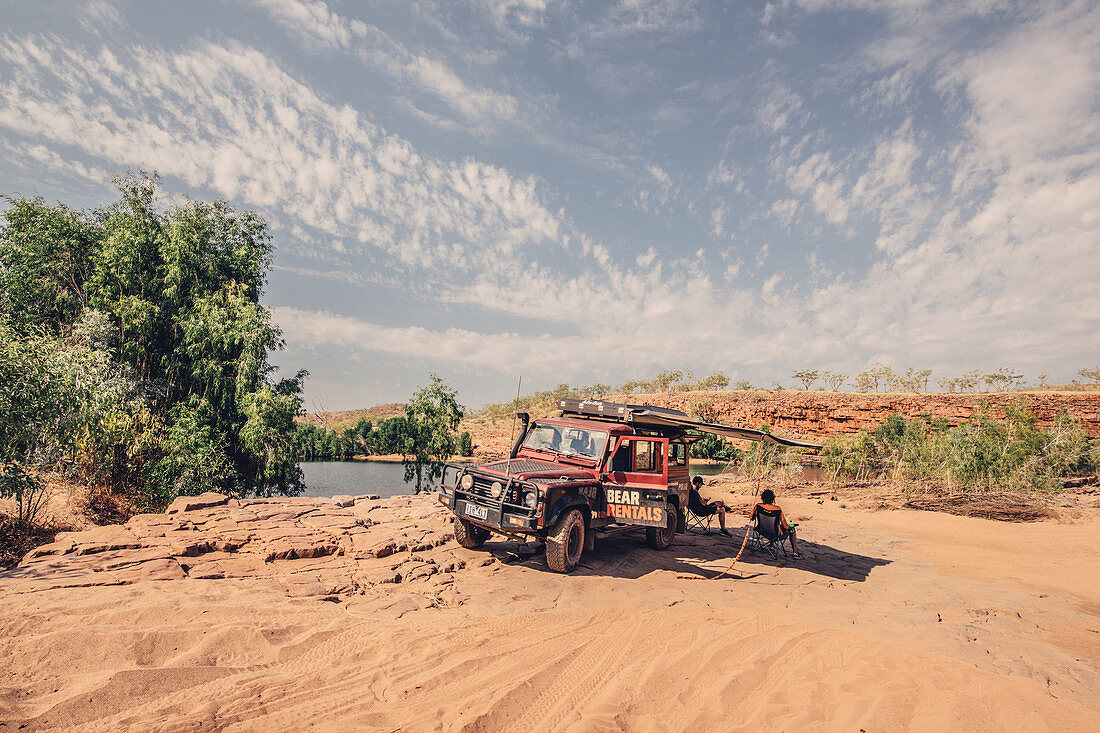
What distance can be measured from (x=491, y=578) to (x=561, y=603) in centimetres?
135

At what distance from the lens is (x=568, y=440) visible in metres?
9.27

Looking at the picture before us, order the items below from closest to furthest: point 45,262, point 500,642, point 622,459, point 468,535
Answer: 1. point 500,642
2. point 468,535
3. point 622,459
4. point 45,262

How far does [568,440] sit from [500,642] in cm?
451

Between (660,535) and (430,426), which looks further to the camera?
(430,426)

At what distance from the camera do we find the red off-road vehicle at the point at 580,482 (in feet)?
24.4

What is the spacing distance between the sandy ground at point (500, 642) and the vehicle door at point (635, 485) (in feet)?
3.03

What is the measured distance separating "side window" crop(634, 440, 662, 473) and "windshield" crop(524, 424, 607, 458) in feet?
2.56

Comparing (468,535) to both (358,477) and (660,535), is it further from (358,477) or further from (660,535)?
(358,477)

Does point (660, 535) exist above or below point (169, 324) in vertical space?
below

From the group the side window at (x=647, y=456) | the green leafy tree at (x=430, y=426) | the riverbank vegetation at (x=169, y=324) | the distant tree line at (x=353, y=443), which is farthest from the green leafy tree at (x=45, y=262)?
the distant tree line at (x=353, y=443)

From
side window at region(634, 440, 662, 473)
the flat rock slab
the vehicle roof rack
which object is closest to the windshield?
the vehicle roof rack

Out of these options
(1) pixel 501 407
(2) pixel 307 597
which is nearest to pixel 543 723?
(2) pixel 307 597

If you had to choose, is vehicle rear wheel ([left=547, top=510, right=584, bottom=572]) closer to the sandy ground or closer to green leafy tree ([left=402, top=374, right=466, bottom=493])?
the sandy ground

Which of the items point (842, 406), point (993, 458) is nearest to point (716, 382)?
point (842, 406)
